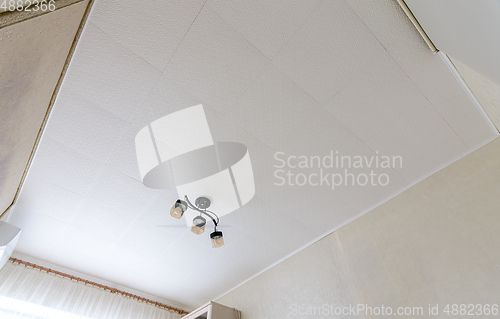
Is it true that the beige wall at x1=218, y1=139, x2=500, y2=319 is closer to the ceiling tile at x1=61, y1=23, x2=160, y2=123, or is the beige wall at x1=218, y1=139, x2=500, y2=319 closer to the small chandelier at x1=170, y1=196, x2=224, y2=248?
the small chandelier at x1=170, y1=196, x2=224, y2=248

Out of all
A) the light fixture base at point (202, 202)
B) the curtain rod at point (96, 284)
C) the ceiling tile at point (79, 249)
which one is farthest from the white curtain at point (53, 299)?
the light fixture base at point (202, 202)

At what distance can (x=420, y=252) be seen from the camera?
6.07ft

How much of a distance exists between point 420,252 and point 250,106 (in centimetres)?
154

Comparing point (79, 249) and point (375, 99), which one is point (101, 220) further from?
point (375, 99)

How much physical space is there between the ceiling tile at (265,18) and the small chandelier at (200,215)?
1206 mm

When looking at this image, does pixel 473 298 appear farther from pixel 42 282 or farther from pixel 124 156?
pixel 42 282

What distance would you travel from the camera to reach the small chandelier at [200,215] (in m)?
1.91

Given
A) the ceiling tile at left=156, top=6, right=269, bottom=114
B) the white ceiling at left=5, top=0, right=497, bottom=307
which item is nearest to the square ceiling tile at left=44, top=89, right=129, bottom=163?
the white ceiling at left=5, top=0, right=497, bottom=307

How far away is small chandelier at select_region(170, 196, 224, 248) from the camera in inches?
75.1

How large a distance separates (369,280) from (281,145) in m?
1.22

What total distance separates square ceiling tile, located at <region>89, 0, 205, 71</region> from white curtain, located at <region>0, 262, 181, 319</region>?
104 inches

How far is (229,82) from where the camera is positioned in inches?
61.2

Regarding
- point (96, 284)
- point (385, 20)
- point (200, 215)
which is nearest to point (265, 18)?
point (385, 20)

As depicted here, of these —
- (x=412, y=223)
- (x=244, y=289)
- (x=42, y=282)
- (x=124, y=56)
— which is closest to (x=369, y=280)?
(x=412, y=223)
